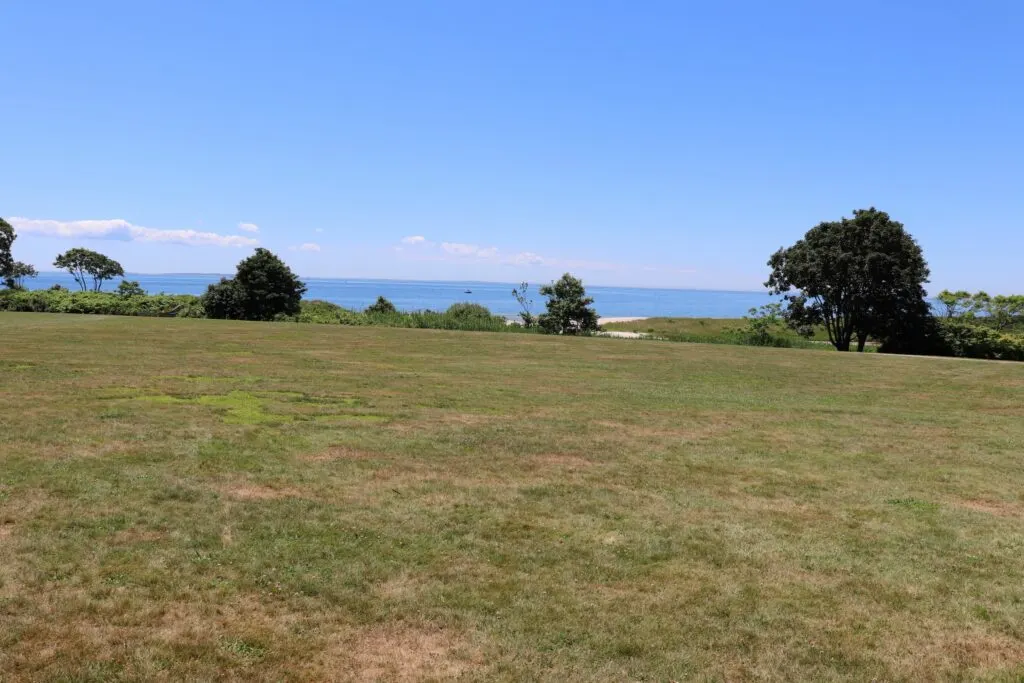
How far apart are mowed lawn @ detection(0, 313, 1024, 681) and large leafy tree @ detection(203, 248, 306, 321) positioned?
138 feet

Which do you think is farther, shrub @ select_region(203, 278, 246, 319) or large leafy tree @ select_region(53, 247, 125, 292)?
large leafy tree @ select_region(53, 247, 125, 292)

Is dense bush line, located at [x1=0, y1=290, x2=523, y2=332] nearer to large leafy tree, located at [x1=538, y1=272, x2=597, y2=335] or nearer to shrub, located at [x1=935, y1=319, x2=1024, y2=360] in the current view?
large leafy tree, located at [x1=538, y1=272, x2=597, y2=335]

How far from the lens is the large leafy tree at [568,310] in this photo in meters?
50.8

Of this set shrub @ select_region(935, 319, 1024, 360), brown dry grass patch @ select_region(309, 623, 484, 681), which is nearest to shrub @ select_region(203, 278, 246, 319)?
shrub @ select_region(935, 319, 1024, 360)

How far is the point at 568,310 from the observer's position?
50688 millimetres

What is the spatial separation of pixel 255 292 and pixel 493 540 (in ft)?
177

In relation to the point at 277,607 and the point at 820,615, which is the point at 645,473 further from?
the point at 277,607

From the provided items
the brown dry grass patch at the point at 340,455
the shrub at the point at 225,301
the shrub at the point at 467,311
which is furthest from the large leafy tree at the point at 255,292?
the brown dry grass patch at the point at 340,455

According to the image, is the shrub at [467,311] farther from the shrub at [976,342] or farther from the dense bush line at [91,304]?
the shrub at [976,342]

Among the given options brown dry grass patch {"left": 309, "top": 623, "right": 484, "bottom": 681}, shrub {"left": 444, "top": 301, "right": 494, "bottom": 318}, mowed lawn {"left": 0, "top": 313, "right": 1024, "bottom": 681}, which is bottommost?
brown dry grass patch {"left": 309, "top": 623, "right": 484, "bottom": 681}

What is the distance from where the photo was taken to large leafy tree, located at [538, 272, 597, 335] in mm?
50750

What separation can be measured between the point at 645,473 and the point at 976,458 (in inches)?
246

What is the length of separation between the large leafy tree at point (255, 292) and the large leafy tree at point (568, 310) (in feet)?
76.8

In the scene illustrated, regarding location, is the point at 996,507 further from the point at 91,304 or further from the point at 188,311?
the point at 91,304
